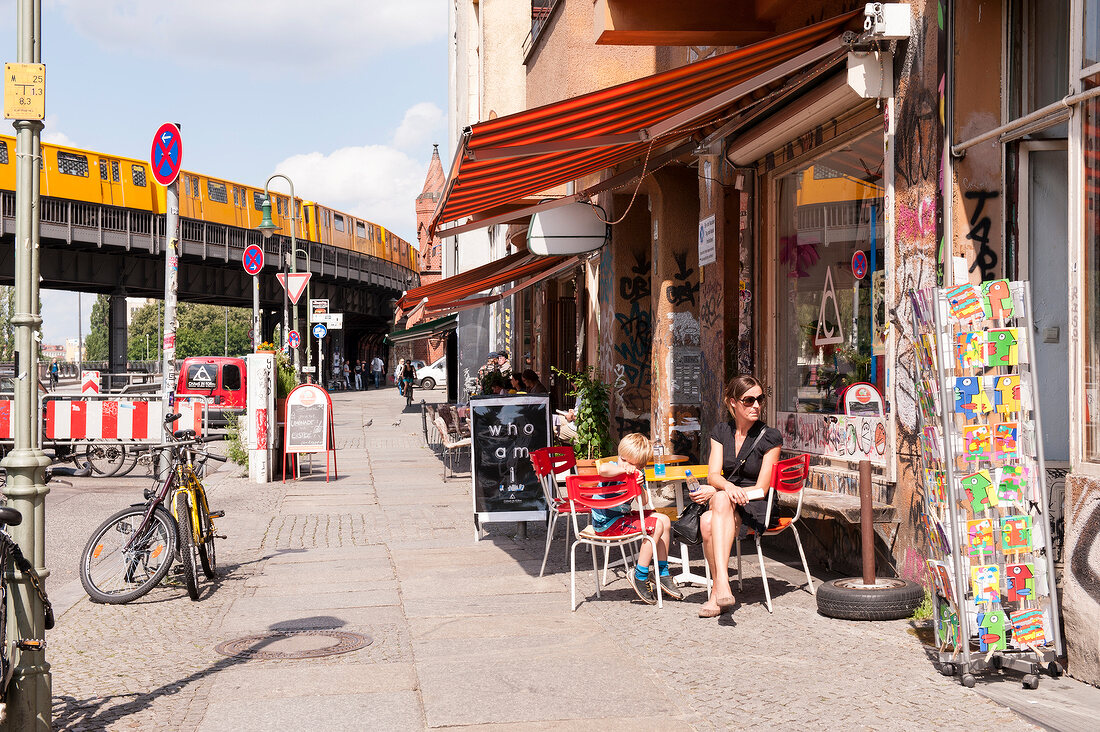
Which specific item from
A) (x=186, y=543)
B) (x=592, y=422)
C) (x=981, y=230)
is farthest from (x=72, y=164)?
(x=981, y=230)

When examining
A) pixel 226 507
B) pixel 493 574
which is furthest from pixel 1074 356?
pixel 226 507

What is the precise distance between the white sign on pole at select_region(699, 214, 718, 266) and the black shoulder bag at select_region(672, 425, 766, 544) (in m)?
3.45

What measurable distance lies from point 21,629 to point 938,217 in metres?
5.05

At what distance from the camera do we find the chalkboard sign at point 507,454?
32.7ft

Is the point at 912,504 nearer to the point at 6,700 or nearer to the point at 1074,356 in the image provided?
the point at 1074,356

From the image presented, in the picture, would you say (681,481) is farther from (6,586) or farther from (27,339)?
(6,586)

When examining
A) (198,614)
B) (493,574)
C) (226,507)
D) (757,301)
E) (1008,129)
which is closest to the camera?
(1008,129)

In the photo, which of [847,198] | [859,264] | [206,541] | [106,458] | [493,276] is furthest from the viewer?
[493,276]

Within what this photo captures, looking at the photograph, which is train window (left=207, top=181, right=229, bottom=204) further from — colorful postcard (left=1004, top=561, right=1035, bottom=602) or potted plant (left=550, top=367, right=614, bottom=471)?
colorful postcard (left=1004, top=561, right=1035, bottom=602)

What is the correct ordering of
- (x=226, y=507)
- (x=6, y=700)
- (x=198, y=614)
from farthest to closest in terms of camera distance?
(x=226, y=507), (x=198, y=614), (x=6, y=700)

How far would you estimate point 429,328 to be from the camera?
1439 inches

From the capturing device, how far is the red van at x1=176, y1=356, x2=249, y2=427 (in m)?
32.4

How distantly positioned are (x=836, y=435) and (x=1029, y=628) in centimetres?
320

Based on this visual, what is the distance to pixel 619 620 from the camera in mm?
6809
